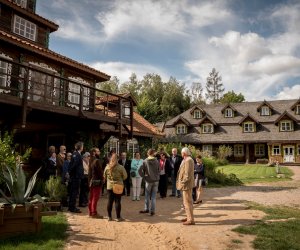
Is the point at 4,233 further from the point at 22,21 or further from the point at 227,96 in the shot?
the point at 227,96

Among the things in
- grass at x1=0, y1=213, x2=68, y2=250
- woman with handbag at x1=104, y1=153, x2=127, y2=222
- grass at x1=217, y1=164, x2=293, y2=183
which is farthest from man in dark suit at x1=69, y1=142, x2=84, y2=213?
grass at x1=217, y1=164, x2=293, y2=183

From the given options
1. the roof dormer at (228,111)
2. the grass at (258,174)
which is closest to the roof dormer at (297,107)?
the roof dormer at (228,111)

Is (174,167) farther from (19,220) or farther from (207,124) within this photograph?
(207,124)

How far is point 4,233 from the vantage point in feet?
20.4

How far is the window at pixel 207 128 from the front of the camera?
43506 mm

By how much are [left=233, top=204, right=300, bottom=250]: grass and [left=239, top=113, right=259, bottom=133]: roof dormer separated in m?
33.3

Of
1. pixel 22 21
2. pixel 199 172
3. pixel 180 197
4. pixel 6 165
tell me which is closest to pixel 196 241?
pixel 6 165

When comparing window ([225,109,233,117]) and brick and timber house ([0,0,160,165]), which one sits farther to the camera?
window ([225,109,233,117])

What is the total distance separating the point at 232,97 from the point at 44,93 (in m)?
60.4

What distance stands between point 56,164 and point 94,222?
313cm

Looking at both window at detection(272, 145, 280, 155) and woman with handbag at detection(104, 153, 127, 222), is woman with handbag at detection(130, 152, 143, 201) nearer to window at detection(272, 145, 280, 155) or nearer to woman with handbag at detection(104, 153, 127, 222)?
woman with handbag at detection(104, 153, 127, 222)

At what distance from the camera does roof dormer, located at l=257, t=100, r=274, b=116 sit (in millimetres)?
43062

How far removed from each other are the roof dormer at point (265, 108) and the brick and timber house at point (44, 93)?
29888 millimetres

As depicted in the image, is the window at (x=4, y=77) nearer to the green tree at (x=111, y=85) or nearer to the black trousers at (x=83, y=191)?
the black trousers at (x=83, y=191)
